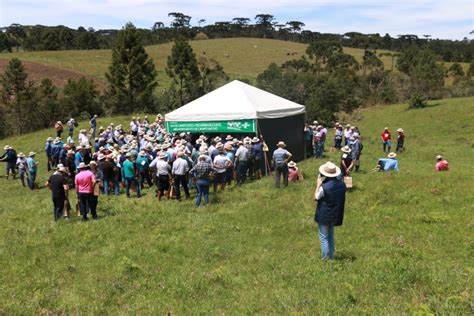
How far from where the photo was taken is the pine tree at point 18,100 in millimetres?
37812

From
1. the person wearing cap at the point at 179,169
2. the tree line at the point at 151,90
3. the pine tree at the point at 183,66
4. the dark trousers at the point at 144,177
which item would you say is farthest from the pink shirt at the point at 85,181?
the pine tree at the point at 183,66

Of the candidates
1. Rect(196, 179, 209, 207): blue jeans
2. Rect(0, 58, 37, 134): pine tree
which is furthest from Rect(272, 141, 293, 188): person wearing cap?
Rect(0, 58, 37, 134): pine tree

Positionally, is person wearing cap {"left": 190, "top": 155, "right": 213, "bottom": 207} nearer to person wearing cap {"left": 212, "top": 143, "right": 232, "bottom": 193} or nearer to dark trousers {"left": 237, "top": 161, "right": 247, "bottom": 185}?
person wearing cap {"left": 212, "top": 143, "right": 232, "bottom": 193}

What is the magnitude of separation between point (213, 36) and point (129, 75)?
405 ft

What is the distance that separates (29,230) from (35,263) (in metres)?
2.93

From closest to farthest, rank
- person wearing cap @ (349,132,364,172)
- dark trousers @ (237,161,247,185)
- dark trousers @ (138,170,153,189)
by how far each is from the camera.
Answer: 1. dark trousers @ (237,161,247,185)
2. dark trousers @ (138,170,153,189)
3. person wearing cap @ (349,132,364,172)

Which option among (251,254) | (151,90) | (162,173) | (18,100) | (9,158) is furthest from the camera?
(151,90)

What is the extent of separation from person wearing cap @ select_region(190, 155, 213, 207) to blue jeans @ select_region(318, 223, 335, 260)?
5596mm

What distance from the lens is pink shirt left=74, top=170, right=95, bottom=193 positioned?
11.7m

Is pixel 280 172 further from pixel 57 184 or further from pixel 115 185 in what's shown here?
pixel 57 184

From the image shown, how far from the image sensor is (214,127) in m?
18.7

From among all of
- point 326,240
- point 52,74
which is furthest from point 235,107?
point 52,74

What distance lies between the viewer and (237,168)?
51.8 ft

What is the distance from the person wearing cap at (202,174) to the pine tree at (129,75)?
31423mm
